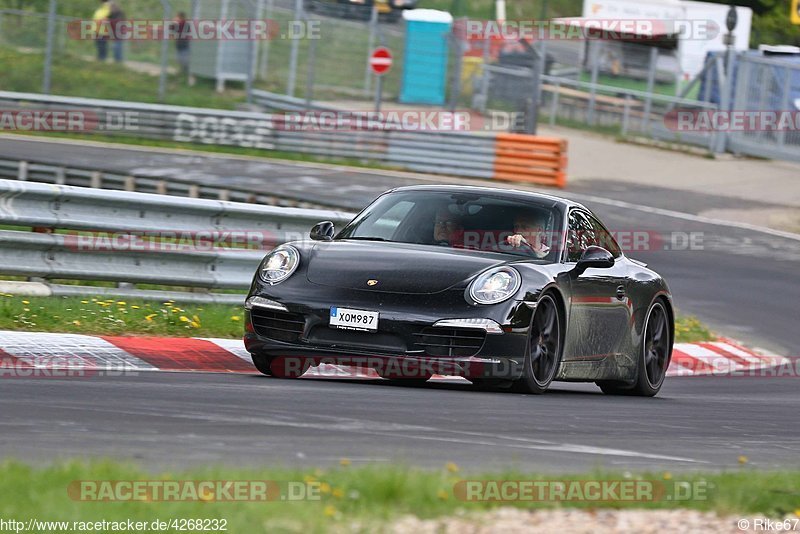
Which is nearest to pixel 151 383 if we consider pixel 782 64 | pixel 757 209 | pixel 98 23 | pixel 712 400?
pixel 712 400

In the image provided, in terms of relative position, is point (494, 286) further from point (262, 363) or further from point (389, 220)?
point (262, 363)

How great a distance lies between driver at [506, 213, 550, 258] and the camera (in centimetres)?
934

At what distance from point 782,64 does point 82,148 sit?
14.6 m

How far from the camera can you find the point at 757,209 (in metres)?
26.3

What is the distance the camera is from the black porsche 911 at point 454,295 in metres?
8.35

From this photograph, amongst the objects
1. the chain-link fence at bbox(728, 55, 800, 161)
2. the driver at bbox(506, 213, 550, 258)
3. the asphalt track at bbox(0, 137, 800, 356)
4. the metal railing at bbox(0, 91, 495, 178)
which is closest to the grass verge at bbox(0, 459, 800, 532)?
the driver at bbox(506, 213, 550, 258)

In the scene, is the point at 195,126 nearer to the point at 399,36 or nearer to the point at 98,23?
the point at 98,23

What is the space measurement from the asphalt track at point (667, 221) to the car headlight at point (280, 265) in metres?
7.10

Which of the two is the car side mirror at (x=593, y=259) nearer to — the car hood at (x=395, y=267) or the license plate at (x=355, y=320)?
the car hood at (x=395, y=267)

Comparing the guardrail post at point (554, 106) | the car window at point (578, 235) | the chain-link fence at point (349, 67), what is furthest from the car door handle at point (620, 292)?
the guardrail post at point (554, 106)

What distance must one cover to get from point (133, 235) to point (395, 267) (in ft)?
9.97

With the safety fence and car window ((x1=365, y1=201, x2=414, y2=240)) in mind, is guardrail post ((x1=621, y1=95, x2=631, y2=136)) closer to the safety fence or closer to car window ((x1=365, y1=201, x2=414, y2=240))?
the safety fence

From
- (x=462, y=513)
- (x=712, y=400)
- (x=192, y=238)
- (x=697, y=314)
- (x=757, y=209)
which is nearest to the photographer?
(x=462, y=513)

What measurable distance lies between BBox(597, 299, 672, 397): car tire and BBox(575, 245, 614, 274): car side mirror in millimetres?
1061
